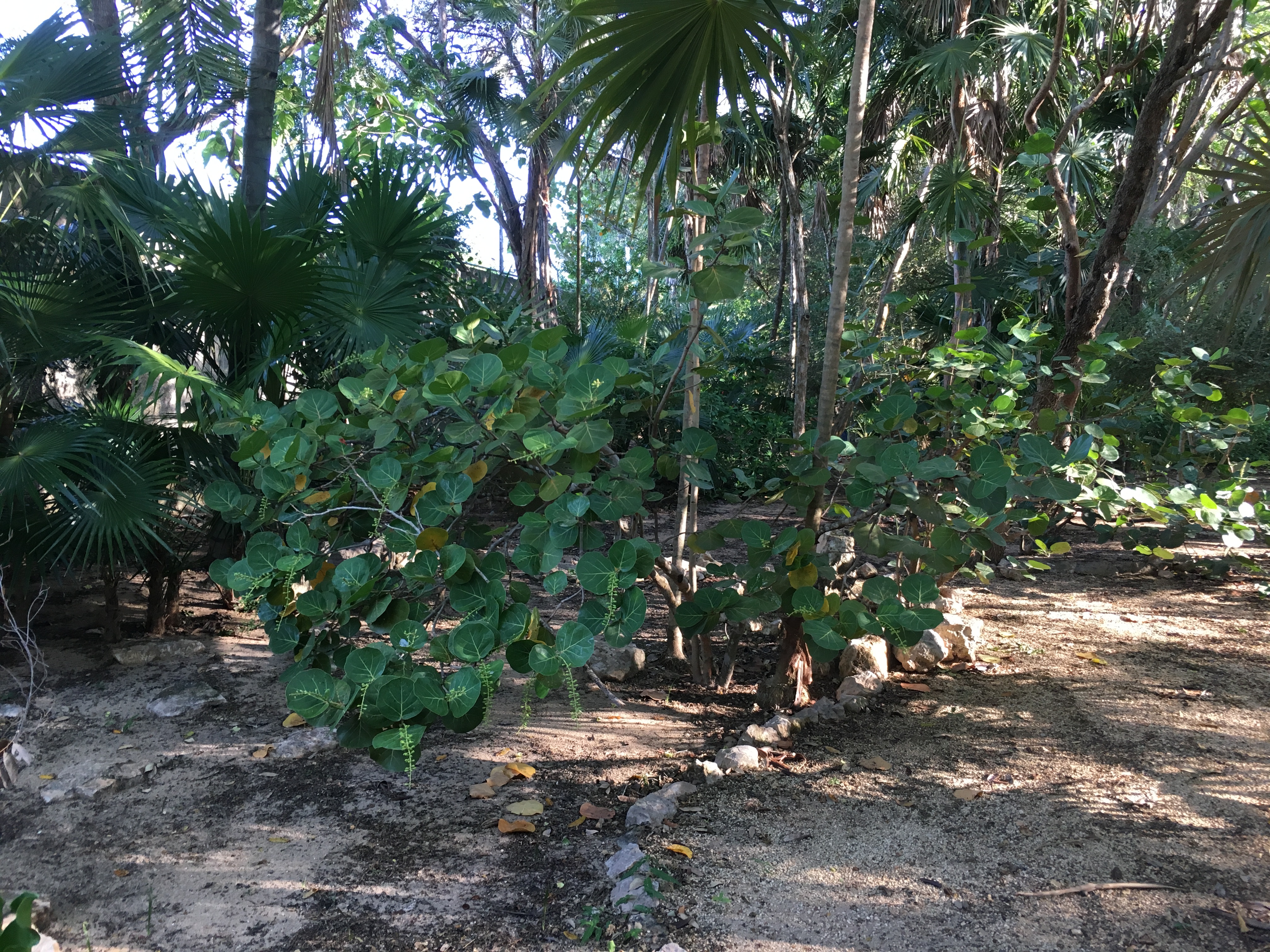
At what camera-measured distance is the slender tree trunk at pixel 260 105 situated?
4.38 m

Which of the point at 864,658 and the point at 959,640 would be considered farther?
the point at 959,640

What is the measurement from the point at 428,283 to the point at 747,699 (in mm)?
2776

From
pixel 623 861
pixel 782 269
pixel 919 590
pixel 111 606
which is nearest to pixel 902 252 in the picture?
pixel 919 590

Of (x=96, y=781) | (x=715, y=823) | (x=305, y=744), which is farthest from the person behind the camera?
(x=305, y=744)

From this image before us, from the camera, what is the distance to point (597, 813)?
8.49ft

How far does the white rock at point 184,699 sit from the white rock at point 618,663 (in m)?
1.66

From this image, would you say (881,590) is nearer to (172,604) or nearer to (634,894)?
(634,894)

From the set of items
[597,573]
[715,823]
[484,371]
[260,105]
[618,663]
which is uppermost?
[260,105]

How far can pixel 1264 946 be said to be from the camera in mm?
1793

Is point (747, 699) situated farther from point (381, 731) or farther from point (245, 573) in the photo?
point (245, 573)

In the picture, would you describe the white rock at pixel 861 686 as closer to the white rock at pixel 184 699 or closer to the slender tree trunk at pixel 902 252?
the slender tree trunk at pixel 902 252

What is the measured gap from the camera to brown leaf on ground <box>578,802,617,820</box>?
8.45 ft

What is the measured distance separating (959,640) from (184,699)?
3.44 metres

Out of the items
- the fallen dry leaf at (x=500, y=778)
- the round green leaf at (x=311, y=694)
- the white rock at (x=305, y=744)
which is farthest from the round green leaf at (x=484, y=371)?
the white rock at (x=305, y=744)
